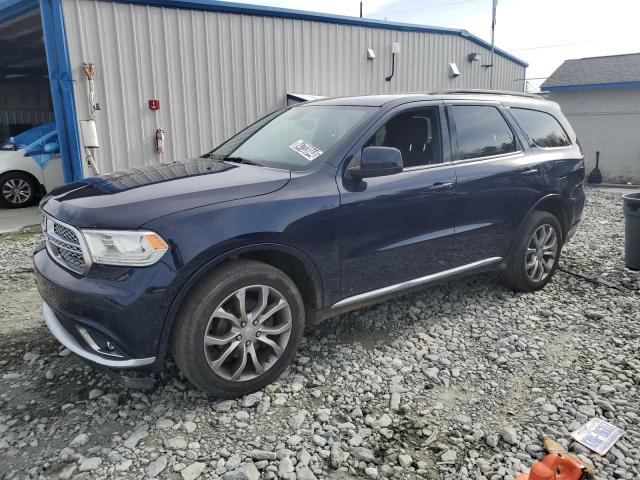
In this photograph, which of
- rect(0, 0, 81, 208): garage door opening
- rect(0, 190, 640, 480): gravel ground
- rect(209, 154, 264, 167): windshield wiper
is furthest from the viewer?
rect(0, 0, 81, 208): garage door opening

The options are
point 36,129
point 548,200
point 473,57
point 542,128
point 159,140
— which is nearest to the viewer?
point 548,200

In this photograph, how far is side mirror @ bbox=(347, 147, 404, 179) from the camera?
3.14 m

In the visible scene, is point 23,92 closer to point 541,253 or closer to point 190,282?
point 190,282

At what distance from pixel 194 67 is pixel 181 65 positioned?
0.22 m

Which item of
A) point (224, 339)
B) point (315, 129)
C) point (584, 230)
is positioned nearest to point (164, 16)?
point (315, 129)

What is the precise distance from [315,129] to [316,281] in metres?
1.18

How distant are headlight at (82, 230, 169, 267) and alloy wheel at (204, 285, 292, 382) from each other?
1.52ft

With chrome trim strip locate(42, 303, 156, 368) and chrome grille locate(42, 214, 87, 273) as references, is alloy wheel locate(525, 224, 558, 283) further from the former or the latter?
chrome grille locate(42, 214, 87, 273)

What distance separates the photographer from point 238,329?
2830 millimetres

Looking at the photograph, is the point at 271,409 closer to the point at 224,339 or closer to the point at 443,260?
the point at 224,339

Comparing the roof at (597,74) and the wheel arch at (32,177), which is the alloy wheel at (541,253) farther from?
the roof at (597,74)

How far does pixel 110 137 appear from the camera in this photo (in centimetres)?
783

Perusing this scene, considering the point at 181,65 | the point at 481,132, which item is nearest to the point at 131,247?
the point at 481,132

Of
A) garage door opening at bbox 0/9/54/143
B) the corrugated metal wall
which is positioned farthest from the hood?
garage door opening at bbox 0/9/54/143
